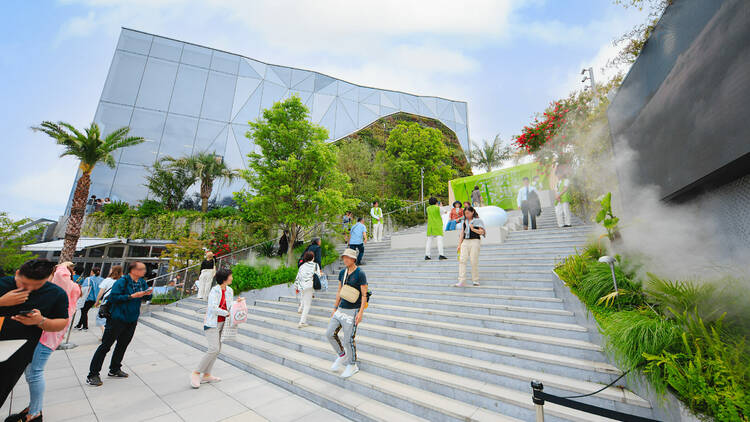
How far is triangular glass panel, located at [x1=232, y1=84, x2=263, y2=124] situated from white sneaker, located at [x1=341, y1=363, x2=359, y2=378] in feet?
84.9

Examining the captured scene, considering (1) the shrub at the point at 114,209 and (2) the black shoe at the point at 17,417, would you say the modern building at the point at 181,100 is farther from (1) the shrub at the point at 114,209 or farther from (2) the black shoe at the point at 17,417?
(2) the black shoe at the point at 17,417

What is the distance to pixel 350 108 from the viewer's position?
31.0 meters

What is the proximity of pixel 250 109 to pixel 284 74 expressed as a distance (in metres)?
5.52

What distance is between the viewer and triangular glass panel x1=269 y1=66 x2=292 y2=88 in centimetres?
2746

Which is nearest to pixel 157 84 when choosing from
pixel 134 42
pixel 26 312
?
pixel 134 42

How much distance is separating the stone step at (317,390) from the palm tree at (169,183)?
18465 mm

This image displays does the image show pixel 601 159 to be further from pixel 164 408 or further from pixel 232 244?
pixel 232 244

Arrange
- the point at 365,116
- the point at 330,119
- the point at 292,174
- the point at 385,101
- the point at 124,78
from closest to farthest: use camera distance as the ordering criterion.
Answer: the point at 292,174 → the point at 124,78 → the point at 330,119 → the point at 365,116 → the point at 385,101

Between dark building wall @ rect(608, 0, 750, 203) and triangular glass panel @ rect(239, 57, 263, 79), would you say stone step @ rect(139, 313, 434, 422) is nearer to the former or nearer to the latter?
dark building wall @ rect(608, 0, 750, 203)

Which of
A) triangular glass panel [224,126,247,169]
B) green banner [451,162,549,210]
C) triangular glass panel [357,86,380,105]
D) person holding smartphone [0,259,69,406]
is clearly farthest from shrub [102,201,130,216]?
triangular glass panel [357,86,380,105]

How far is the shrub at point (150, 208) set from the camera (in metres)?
17.6

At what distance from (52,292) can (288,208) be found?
7.94 metres

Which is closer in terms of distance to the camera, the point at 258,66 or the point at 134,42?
the point at 134,42

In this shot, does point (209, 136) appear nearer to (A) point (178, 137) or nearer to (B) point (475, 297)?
(A) point (178, 137)
